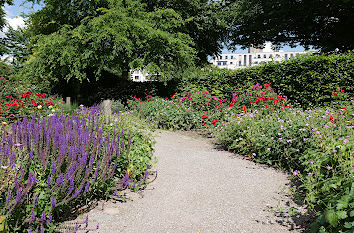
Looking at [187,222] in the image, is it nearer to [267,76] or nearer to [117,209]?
[117,209]

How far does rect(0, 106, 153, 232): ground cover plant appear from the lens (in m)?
2.03

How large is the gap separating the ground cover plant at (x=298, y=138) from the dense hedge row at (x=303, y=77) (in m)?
0.38

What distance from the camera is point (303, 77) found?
8.31 m

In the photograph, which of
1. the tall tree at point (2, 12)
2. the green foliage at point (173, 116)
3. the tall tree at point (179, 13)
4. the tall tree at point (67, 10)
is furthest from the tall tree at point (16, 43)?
the green foliage at point (173, 116)

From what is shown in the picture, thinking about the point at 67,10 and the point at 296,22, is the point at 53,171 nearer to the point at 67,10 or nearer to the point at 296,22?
the point at 67,10

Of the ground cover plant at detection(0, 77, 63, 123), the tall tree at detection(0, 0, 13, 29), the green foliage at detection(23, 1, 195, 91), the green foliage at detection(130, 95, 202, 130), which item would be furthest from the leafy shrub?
the tall tree at detection(0, 0, 13, 29)

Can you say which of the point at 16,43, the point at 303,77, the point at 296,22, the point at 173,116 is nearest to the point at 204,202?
the point at 173,116

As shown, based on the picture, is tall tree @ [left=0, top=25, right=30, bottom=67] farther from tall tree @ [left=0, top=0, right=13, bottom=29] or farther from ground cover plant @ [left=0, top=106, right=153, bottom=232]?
ground cover plant @ [left=0, top=106, right=153, bottom=232]

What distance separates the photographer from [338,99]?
754 cm

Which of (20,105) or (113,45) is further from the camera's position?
(113,45)

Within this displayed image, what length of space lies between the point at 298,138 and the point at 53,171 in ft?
12.3

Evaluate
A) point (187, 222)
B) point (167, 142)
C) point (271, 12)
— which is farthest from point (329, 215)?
point (271, 12)

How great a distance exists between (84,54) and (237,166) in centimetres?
853

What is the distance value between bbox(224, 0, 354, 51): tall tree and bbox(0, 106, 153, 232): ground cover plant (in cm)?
1548
